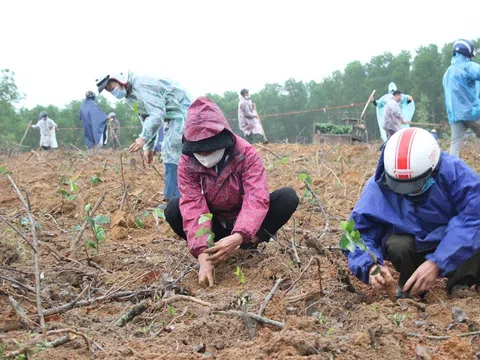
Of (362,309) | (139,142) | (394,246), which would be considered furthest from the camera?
(139,142)

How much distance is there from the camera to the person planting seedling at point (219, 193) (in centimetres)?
293

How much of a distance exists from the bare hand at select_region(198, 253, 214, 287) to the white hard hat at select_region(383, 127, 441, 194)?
1021 millimetres

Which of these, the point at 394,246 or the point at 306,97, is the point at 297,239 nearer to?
the point at 394,246

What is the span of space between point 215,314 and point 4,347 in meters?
0.80

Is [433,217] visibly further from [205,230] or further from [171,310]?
[171,310]

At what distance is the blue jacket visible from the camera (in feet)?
8.13

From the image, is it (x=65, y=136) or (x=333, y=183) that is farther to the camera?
(x=65, y=136)

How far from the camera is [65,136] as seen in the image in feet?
102

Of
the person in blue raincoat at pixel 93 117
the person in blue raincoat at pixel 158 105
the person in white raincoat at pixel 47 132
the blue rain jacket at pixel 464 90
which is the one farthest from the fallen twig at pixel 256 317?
the person in white raincoat at pixel 47 132

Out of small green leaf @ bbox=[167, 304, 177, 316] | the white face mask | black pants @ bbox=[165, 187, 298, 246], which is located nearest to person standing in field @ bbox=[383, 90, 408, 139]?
black pants @ bbox=[165, 187, 298, 246]

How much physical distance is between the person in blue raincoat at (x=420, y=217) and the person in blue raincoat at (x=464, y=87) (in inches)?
155

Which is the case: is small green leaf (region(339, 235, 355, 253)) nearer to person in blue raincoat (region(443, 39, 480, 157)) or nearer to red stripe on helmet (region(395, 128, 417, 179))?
red stripe on helmet (region(395, 128, 417, 179))

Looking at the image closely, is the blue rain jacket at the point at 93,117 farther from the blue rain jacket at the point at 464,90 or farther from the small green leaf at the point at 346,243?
the small green leaf at the point at 346,243

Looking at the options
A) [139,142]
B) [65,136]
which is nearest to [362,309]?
[139,142]
